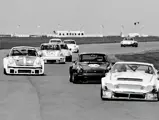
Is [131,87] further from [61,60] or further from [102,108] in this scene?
[61,60]

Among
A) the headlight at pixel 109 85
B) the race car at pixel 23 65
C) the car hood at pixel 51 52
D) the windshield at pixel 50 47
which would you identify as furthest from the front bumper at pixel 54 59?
the headlight at pixel 109 85

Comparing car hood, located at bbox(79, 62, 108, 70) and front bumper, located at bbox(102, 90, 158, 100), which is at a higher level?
car hood, located at bbox(79, 62, 108, 70)

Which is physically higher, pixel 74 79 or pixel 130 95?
pixel 130 95

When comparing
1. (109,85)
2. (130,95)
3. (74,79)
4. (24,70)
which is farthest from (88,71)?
(130,95)

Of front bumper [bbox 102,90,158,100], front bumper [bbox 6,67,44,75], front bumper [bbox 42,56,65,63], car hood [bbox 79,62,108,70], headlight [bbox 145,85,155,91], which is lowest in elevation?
front bumper [bbox 42,56,65,63]

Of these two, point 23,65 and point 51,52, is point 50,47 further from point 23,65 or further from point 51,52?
point 23,65

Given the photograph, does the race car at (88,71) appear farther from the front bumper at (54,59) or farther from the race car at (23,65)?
the front bumper at (54,59)

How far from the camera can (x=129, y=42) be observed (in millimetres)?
85062

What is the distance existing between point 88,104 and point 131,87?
1394 millimetres

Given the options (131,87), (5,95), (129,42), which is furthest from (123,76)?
(129,42)

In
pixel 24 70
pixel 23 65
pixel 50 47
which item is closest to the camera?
pixel 23 65

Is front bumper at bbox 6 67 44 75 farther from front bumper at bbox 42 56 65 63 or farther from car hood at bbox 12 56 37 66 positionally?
front bumper at bbox 42 56 65 63

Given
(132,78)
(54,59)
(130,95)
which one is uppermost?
(132,78)

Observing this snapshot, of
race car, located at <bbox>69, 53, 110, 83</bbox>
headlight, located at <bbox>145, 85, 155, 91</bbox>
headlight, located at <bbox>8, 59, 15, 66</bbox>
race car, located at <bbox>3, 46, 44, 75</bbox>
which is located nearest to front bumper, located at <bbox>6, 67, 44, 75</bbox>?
race car, located at <bbox>3, 46, 44, 75</bbox>
